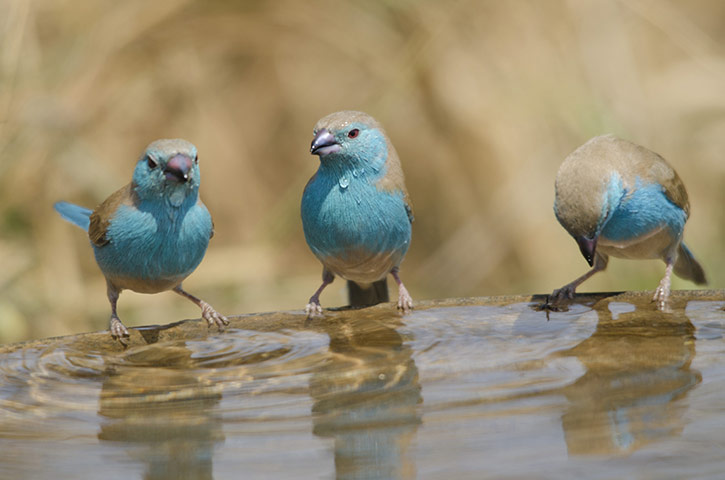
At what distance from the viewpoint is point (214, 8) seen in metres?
7.97

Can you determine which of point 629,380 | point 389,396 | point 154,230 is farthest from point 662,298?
point 154,230

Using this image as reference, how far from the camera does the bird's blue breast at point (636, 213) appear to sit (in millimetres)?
4578

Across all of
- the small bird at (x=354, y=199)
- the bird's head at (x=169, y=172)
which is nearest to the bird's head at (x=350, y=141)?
the small bird at (x=354, y=199)

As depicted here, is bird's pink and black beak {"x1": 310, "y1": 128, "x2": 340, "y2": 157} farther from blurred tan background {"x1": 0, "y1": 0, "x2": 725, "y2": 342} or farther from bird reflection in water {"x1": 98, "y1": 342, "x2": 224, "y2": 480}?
blurred tan background {"x1": 0, "y1": 0, "x2": 725, "y2": 342}

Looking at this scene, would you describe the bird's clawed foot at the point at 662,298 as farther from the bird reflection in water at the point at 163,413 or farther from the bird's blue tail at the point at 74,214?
the bird's blue tail at the point at 74,214

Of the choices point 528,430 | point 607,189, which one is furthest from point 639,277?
point 528,430

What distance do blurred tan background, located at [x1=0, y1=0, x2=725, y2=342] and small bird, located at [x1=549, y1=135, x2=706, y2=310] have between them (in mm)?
2689

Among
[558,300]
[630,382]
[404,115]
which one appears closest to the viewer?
[630,382]

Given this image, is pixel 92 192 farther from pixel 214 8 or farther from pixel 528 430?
pixel 528 430

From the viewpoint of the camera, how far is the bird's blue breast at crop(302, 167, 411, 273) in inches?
183

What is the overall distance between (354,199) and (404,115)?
4249mm

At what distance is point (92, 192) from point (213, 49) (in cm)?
200

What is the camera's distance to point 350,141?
4.66m

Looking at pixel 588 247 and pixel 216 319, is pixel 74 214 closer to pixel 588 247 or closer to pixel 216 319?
pixel 216 319
